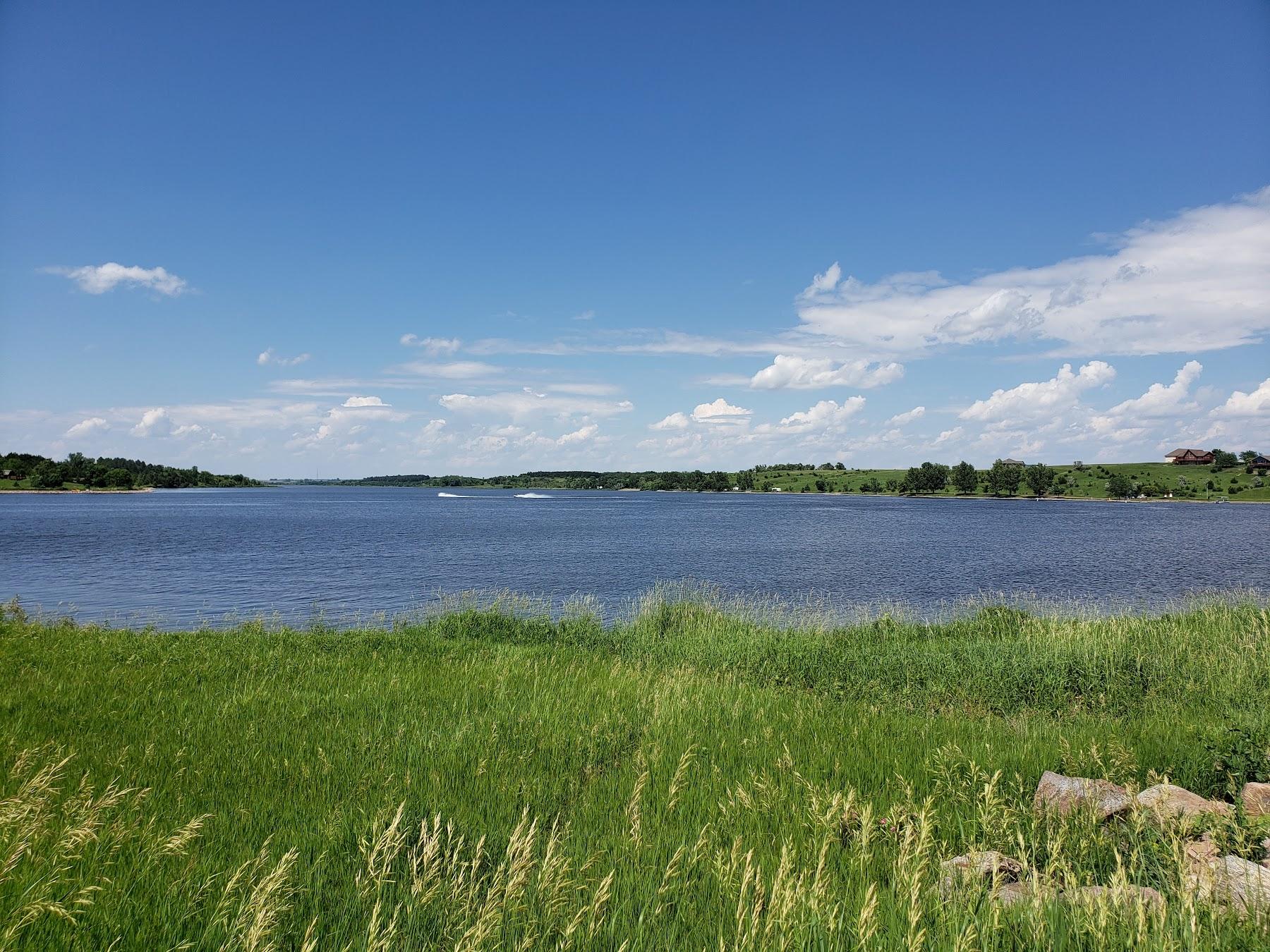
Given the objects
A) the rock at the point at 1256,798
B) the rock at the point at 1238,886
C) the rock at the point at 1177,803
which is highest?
the rock at the point at 1238,886

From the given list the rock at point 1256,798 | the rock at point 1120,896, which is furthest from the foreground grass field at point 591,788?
the rock at point 1256,798

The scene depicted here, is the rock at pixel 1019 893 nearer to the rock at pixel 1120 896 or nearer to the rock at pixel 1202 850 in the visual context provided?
the rock at pixel 1120 896

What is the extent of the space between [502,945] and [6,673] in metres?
12.5

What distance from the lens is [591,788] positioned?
272 inches

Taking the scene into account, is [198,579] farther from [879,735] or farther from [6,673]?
[879,735]

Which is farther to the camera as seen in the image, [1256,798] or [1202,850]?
[1256,798]

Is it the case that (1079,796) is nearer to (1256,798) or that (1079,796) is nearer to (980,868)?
(1256,798)

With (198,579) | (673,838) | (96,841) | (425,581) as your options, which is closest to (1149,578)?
(425,581)

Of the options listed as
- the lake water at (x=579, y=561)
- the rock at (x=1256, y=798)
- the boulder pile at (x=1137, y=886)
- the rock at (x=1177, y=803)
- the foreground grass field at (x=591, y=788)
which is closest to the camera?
the foreground grass field at (x=591, y=788)

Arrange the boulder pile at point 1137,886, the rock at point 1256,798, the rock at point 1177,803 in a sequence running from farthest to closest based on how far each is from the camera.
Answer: the rock at point 1256,798 → the rock at point 1177,803 → the boulder pile at point 1137,886

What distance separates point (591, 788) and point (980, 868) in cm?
347

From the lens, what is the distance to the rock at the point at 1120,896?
144 inches

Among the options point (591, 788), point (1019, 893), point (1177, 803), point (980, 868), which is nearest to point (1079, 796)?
point (1177, 803)

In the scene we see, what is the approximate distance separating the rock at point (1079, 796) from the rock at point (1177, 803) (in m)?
0.19
